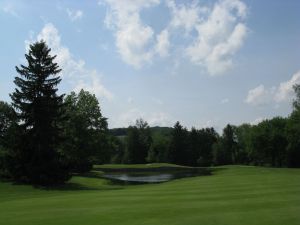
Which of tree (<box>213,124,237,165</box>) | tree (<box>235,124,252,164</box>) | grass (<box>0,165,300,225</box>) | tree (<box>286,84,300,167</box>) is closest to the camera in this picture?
grass (<box>0,165,300,225</box>)

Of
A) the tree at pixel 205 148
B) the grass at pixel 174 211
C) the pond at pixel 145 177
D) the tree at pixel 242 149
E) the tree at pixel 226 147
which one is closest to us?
the grass at pixel 174 211

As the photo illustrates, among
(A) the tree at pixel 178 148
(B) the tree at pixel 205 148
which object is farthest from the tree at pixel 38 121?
(B) the tree at pixel 205 148

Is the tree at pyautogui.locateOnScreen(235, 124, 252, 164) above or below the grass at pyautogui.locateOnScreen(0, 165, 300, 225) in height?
above

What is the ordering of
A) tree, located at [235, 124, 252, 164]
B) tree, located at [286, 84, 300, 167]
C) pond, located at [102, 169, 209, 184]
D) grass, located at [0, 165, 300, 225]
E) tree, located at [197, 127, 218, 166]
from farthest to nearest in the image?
1. tree, located at [235, 124, 252, 164]
2. tree, located at [197, 127, 218, 166]
3. tree, located at [286, 84, 300, 167]
4. pond, located at [102, 169, 209, 184]
5. grass, located at [0, 165, 300, 225]

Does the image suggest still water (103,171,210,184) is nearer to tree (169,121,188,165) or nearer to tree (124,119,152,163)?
tree (169,121,188,165)

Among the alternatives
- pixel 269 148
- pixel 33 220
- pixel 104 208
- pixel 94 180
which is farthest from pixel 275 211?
pixel 269 148

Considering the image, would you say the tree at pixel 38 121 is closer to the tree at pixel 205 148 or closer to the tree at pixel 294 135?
the tree at pixel 294 135

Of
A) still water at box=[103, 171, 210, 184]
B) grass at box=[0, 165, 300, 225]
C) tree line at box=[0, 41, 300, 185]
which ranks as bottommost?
grass at box=[0, 165, 300, 225]

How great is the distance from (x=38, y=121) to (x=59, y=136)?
9.77ft

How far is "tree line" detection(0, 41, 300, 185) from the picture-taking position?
44.9 meters

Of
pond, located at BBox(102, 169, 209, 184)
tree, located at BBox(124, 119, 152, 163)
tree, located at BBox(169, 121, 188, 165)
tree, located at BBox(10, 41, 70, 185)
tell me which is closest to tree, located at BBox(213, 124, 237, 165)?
tree, located at BBox(169, 121, 188, 165)

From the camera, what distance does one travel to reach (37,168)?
43.6 meters

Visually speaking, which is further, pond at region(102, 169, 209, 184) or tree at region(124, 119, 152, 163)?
tree at region(124, 119, 152, 163)

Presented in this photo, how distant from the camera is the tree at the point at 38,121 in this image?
1750 inches
